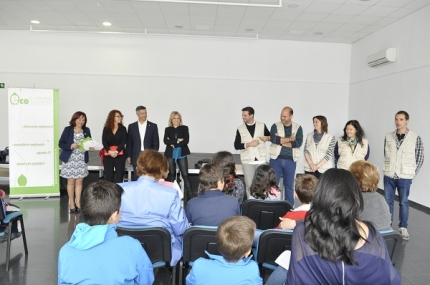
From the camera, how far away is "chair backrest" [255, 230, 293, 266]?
7.43 ft

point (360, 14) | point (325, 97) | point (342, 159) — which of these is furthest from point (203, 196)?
point (325, 97)

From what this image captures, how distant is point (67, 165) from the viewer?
514 centimetres

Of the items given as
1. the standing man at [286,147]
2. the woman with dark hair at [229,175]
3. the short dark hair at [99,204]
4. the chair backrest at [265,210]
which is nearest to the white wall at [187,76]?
the standing man at [286,147]

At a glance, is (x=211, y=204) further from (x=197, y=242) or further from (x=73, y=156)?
(x=73, y=156)

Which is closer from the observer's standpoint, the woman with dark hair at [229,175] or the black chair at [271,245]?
the black chair at [271,245]

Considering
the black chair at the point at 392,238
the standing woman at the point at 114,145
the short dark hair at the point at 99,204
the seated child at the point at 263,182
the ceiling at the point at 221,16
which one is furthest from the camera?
the ceiling at the point at 221,16

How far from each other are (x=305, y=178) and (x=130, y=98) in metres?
7.23

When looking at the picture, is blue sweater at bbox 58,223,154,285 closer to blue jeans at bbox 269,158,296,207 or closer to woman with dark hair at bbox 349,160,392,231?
woman with dark hair at bbox 349,160,392,231

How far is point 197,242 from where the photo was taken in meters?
2.32

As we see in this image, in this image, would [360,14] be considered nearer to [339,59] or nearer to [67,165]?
[339,59]

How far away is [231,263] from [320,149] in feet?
11.6

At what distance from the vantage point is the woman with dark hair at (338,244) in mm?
1380

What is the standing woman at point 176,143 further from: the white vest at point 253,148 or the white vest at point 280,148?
the white vest at point 280,148

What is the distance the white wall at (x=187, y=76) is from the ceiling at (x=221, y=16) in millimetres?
405
